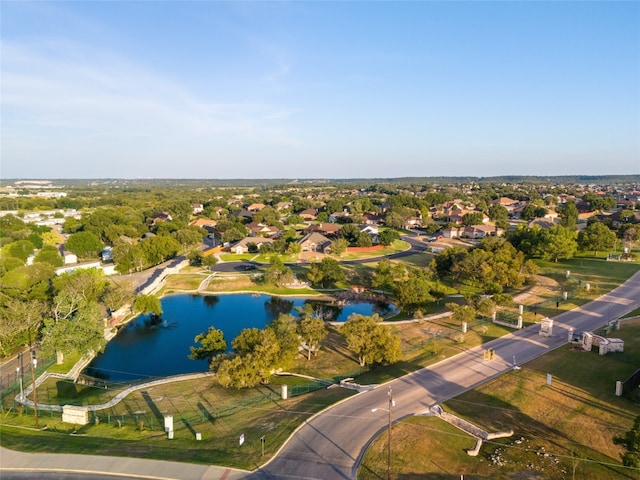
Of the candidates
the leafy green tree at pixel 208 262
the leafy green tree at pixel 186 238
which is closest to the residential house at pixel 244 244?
the leafy green tree at pixel 186 238

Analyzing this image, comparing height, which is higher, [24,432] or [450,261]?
[450,261]

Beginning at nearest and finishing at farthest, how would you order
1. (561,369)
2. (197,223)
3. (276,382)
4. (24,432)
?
1. (24,432)
2. (561,369)
3. (276,382)
4. (197,223)

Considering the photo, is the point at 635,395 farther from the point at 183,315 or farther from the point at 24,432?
the point at 183,315

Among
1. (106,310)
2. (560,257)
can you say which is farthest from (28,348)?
(560,257)

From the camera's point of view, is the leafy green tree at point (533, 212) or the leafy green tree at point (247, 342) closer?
the leafy green tree at point (247, 342)

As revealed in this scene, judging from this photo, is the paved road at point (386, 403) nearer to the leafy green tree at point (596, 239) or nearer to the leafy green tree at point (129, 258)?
the leafy green tree at point (596, 239)

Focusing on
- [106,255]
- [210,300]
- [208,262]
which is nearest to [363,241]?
[208,262]

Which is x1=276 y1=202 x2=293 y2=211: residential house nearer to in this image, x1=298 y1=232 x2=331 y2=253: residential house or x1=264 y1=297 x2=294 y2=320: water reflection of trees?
x1=298 y1=232 x2=331 y2=253: residential house
